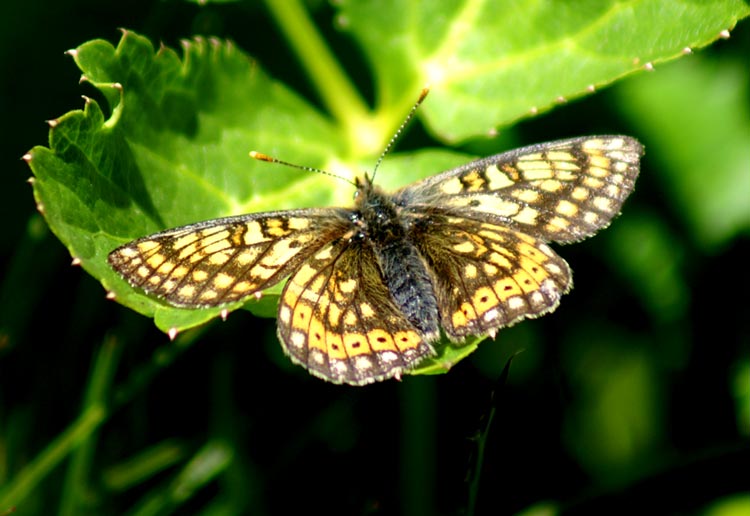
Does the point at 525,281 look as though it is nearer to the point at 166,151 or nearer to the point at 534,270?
the point at 534,270

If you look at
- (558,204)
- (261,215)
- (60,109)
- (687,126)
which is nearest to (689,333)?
(687,126)

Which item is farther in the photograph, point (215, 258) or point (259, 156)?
point (259, 156)

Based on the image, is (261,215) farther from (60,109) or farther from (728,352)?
(728,352)

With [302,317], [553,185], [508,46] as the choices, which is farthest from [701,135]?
[302,317]

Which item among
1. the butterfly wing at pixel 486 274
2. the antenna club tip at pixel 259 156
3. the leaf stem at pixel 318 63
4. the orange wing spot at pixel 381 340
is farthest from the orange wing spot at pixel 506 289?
A: the leaf stem at pixel 318 63

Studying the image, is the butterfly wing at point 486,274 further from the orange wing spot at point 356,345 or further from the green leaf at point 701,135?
the green leaf at point 701,135

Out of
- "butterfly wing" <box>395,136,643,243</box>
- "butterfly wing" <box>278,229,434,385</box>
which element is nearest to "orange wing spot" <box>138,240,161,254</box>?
"butterfly wing" <box>278,229,434,385</box>

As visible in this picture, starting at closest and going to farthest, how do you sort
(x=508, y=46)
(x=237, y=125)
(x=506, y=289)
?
(x=506, y=289), (x=237, y=125), (x=508, y=46)
